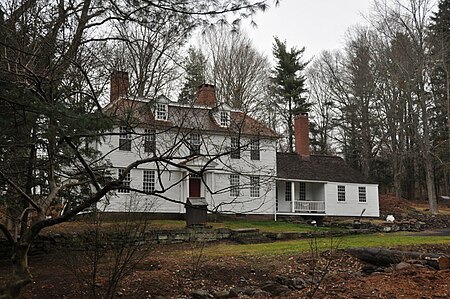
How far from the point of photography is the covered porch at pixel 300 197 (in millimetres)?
27656

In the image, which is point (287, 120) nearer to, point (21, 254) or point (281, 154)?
point (281, 154)

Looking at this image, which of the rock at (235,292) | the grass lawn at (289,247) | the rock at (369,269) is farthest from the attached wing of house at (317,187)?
the rock at (235,292)

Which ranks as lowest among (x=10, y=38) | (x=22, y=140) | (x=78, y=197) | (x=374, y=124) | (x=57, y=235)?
(x=57, y=235)

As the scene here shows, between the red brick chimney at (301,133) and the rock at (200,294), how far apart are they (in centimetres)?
2154

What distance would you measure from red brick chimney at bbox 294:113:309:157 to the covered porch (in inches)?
84.8

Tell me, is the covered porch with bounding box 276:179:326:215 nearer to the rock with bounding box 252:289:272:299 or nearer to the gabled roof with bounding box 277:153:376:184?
the gabled roof with bounding box 277:153:376:184

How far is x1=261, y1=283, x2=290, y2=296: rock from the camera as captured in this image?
8180mm

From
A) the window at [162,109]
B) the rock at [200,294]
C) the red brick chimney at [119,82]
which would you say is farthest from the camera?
the rock at [200,294]

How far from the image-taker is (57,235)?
543 inches

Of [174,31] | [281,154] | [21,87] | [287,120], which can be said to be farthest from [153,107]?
[287,120]

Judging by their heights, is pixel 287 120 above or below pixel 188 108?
above

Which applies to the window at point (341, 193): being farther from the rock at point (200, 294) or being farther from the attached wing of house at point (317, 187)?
the rock at point (200, 294)

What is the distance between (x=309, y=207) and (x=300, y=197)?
1.46 m

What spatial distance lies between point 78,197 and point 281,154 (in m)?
20.1
